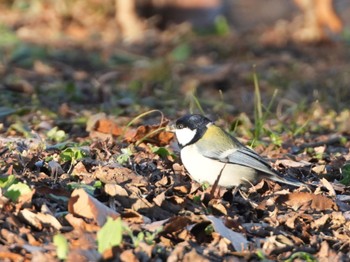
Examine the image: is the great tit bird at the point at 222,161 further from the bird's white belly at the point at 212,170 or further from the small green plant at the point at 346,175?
the small green plant at the point at 346,175

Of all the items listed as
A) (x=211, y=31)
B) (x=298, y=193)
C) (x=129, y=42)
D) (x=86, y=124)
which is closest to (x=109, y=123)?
(x=86, y=124)

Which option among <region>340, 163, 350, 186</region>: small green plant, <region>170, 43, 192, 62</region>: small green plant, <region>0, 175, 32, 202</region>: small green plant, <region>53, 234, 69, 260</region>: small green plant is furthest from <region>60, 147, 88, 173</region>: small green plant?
<region>170, 43, 192, 62</region>: small green plant

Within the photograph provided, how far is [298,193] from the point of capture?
481cm

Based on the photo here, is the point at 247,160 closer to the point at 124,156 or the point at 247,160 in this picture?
the point at 247,160

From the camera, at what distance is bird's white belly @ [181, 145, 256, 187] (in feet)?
15.9

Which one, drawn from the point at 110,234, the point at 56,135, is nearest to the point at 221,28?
the point at 56,135

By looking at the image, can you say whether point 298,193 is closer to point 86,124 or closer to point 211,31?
point 86,124

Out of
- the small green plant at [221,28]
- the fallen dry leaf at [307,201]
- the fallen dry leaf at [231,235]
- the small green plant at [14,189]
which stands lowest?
the small green plant at [221,28]

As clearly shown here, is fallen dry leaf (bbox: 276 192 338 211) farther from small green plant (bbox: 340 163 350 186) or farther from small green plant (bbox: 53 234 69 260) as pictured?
small green plant (bbox: 53 234 69 260)

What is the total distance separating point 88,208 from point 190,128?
135 cm

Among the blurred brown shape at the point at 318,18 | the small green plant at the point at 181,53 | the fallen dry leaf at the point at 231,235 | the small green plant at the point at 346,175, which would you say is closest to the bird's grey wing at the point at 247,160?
the small green plant at the point at 346,175

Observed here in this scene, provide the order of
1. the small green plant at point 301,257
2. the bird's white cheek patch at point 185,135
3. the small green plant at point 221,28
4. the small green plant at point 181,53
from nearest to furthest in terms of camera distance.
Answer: the small green plant at point 301,257 < the bird's white cheek patch at point 185,135 < the small green plant at point 181,53 < the small green plant at point 221,28

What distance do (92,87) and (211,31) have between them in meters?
4.23

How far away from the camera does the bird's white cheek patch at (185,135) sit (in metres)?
5.16
